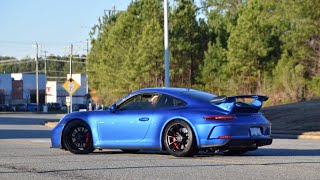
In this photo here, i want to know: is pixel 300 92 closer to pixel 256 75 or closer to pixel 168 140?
pixel 256 75

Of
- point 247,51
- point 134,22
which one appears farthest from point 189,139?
point 134,22

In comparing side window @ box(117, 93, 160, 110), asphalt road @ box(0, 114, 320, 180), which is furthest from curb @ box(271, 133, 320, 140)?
side window @ box(117, 93, 160, 110)

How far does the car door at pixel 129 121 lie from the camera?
12531 millimetres

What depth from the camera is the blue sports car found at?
11750 millimetres

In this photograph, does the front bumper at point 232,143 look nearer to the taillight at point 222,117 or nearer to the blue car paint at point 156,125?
the blue car paint at point 156,125

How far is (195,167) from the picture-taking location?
Answer: 1048cm

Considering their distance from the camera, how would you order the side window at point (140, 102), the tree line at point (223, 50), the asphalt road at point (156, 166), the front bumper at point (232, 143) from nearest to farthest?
1. the asphalt road at point (156, 166)
2. the front bumper at point (232, 143)
3. the side window at point (140, 102)
4. the tree line at point (223, 50)

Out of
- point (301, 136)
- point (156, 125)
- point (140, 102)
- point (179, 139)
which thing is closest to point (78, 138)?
point (140, 102)

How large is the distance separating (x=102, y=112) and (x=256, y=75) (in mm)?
35808

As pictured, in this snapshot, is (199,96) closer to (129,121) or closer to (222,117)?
(222,117)

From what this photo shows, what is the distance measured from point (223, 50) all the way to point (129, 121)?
3717 centimetres

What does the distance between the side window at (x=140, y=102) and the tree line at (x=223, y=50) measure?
31.2 metres

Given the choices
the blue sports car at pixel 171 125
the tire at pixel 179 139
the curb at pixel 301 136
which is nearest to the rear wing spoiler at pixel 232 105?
the blue sports car at pixel 171 125

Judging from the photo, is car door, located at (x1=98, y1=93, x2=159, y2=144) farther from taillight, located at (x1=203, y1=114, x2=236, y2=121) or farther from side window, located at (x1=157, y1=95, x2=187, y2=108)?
taillight, located at (x1=203, y1=114, x2=236, y2=121)
